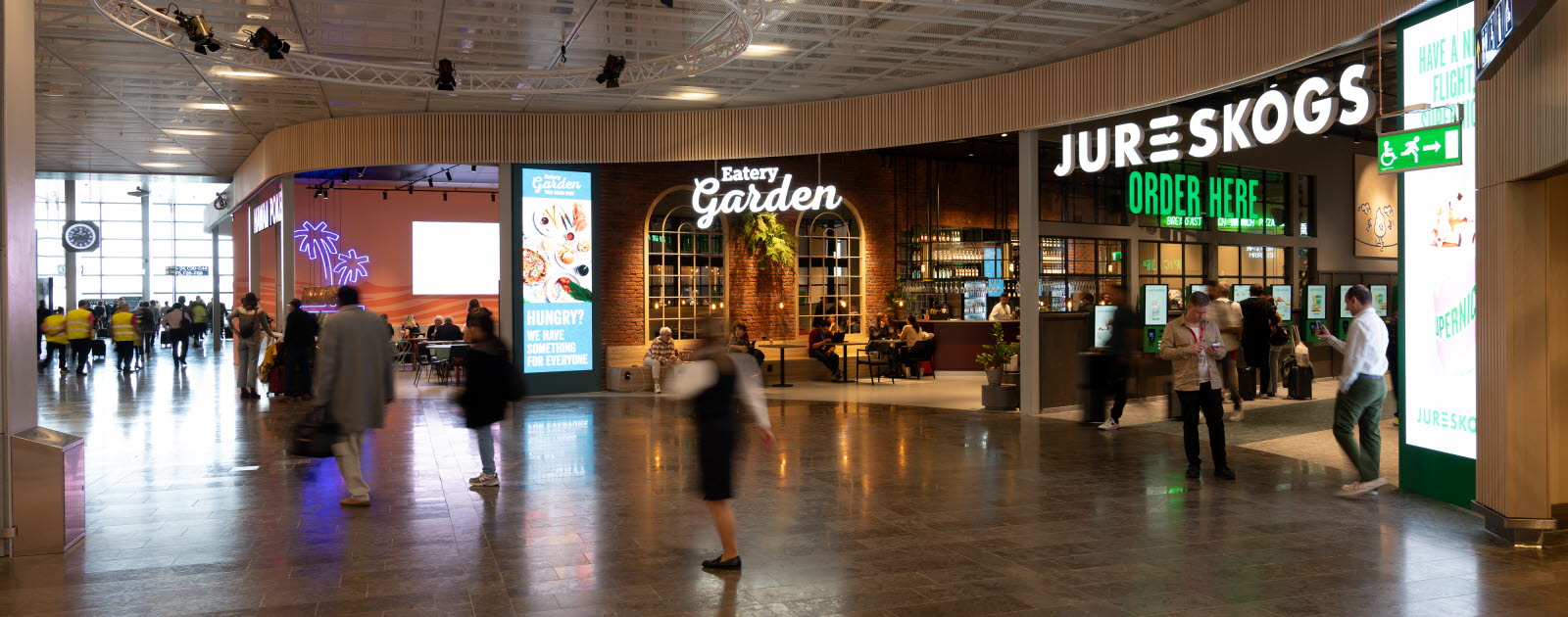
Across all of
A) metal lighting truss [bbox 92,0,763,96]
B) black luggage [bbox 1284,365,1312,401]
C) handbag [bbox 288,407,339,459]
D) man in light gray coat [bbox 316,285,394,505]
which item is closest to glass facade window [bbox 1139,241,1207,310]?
black luggage [bbox 1284,365,1312,401]

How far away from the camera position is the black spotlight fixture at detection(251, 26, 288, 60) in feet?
33.2

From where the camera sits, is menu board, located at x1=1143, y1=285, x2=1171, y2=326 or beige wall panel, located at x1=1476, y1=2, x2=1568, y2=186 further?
menu board, located at x1=1143, y1=285, x2=1171, y2=326

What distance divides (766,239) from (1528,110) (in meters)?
12.0

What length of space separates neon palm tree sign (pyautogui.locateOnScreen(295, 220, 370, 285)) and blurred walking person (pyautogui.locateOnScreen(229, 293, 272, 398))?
4070 millimetres

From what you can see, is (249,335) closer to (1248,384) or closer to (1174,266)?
(1174,266)

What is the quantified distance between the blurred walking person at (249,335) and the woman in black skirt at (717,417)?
10722 millimetres

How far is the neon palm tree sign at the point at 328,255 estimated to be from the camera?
18.3 metres

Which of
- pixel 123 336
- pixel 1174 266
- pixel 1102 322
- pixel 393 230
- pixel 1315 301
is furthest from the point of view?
pixel 393 230

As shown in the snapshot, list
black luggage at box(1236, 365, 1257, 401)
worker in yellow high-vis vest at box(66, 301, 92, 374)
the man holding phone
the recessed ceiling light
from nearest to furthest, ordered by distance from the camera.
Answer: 1. the man holding phone
2. the recessed ceiling light
3. black luggage at box(1236, 365, 1257, 401)
4. worker in yellow high-vis vest at box(66, 301, 92, 374)

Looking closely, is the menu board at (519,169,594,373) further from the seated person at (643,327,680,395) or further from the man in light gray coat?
the man in light gray coat

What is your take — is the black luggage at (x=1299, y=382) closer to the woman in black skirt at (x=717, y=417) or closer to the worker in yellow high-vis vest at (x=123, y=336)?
the woman in black skirt at (x=717, y=417)

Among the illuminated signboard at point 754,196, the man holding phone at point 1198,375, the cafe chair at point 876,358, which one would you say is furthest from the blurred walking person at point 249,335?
the man holding phone at point 1198,375

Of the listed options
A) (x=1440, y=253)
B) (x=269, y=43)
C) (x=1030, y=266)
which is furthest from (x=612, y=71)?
(x=1440, y=253)

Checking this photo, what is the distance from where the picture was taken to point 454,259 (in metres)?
25.2
